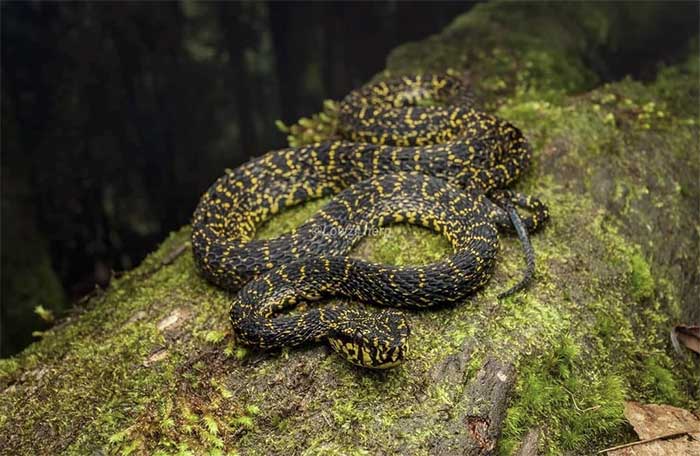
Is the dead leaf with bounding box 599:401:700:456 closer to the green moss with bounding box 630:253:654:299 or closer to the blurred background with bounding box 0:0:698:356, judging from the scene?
the green moss with bounding box 630:253:654:299

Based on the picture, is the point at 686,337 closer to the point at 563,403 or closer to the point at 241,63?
the point at 563,403

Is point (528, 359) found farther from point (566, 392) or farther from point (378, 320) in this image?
point (378, 320)

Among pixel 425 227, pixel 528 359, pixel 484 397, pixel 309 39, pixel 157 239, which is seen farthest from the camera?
pixel 309 39

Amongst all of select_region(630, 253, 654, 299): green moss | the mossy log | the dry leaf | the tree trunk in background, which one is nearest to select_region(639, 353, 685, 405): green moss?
the mossy log

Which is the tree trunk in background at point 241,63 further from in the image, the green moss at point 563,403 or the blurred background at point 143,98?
the green moss at point 563,403

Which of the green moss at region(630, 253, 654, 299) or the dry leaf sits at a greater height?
the green moss at region(630, 253, 654, 299)

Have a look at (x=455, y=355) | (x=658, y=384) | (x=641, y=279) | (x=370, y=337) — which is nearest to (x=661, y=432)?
(x=658, y=384)

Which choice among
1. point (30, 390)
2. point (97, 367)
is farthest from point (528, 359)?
point (30, 390)
